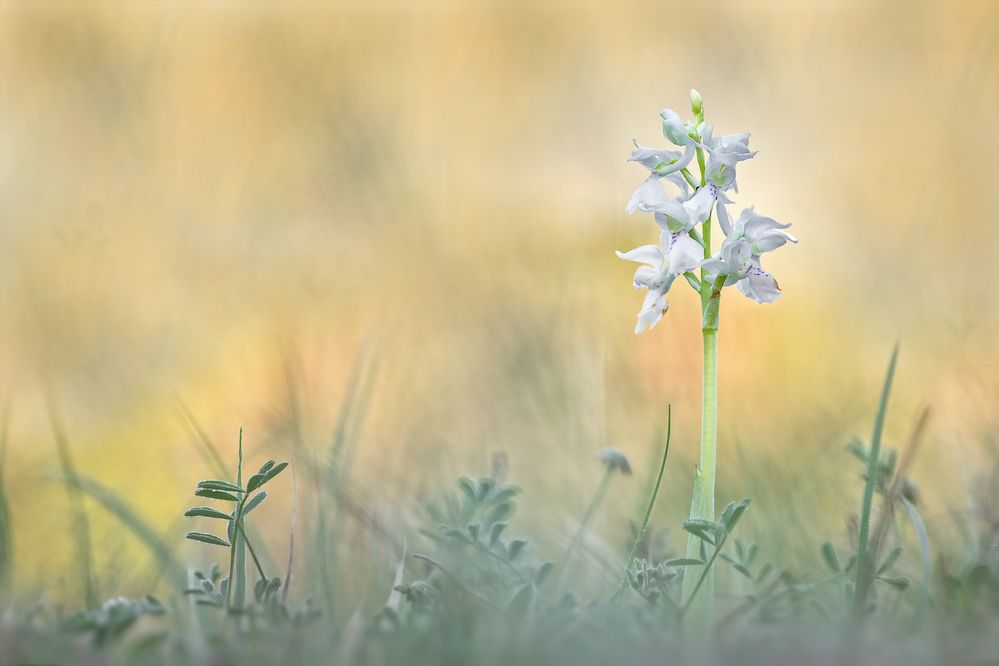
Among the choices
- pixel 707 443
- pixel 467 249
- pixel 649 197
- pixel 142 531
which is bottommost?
pixel 142 531

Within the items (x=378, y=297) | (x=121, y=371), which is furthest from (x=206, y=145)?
(x=378, y=297)

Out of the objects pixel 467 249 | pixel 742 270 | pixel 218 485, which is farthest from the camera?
pixel 467 249

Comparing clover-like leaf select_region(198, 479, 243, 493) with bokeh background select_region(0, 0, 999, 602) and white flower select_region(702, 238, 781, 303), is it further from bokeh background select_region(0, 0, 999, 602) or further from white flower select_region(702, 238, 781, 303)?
white flower select_region(702, 238, 781, 303)

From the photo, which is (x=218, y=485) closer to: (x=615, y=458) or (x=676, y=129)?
(x=615, y=458)

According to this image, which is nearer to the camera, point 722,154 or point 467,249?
point 722,154

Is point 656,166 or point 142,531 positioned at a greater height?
point 656,166

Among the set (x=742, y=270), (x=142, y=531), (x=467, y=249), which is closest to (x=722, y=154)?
(x=742, y=270)

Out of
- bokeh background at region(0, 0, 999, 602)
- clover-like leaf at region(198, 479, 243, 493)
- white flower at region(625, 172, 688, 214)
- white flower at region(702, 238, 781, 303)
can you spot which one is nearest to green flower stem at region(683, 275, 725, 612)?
white flower at region(702, 238, 781, 303)
